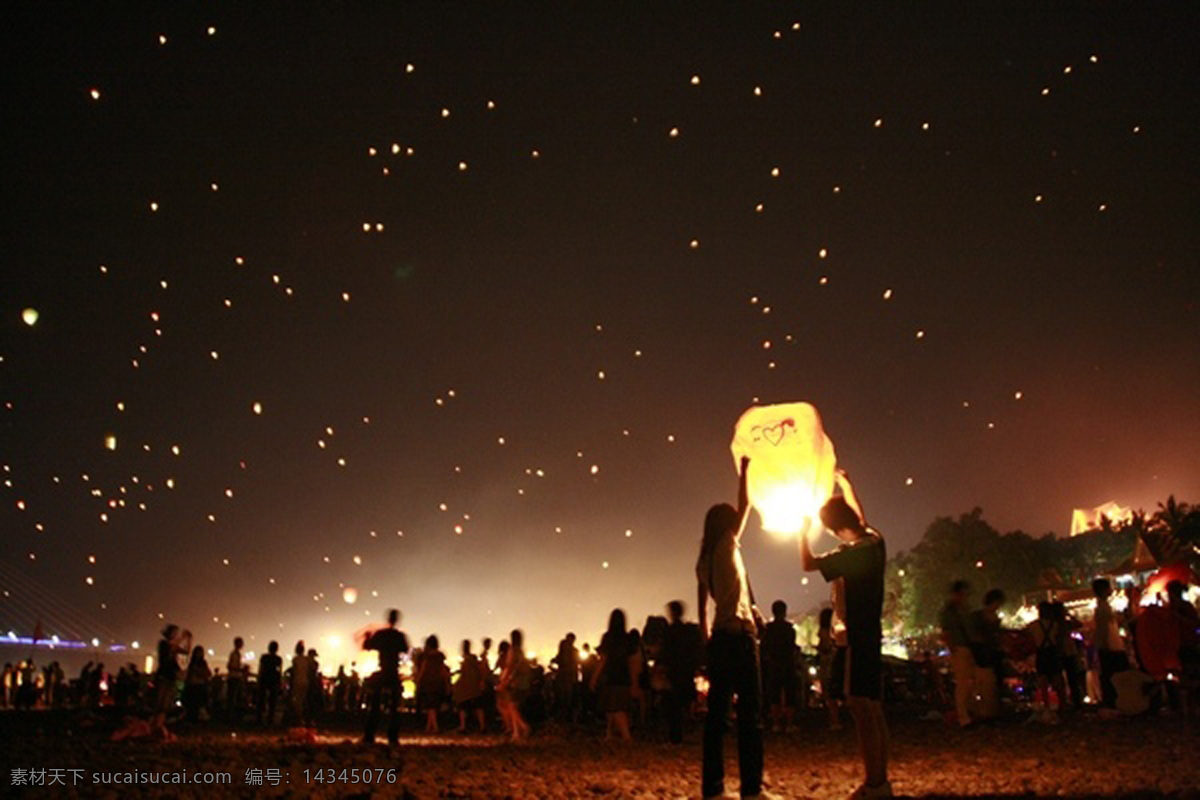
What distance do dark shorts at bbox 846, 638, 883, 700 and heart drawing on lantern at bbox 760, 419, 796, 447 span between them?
2.91m

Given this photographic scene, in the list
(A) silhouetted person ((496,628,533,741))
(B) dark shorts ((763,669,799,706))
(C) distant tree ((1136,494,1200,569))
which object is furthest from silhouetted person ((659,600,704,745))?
(C) distant tree ((1136,494,1200,569))

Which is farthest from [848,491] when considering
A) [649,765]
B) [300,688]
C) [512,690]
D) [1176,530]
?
[1176,530]

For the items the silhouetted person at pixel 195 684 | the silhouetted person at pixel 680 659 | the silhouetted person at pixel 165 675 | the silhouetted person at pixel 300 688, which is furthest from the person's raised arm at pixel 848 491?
the silhouetted person at pixel 195 684

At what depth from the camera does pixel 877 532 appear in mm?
6531

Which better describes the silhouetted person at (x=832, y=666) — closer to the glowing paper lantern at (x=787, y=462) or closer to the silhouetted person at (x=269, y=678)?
the glowing paper lantern at (x=787, y=462)

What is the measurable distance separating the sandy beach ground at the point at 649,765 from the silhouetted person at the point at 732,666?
1.04m

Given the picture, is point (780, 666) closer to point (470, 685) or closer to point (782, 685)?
point (782, 685)

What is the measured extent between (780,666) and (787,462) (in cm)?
643

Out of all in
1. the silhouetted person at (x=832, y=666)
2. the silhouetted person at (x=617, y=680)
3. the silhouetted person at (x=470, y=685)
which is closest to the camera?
the silhouetted person at (x=832, y=666)

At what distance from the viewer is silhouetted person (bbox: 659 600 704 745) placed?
40.7 ft

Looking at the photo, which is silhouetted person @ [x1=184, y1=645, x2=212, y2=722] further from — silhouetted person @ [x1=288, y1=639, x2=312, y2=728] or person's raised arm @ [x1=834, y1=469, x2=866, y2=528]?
person's raised arm @ [x1=834, y1=469, x2=866, y2=528]

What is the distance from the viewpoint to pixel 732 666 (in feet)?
20.0

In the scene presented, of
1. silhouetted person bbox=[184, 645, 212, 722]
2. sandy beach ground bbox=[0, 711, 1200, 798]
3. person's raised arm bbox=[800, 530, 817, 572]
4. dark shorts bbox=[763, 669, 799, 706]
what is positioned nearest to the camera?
sandy beach ground bbox=[0, 711, 1200, 798]

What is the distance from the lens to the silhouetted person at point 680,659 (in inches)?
488
